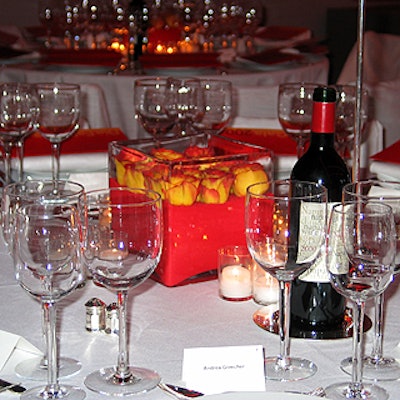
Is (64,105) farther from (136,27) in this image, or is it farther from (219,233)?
(136,27)

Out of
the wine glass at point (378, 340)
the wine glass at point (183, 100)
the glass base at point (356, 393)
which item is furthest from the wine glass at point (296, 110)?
the glass base at point (356, 393)

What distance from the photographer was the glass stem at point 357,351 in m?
1.01

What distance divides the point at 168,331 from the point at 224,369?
0.17 metres

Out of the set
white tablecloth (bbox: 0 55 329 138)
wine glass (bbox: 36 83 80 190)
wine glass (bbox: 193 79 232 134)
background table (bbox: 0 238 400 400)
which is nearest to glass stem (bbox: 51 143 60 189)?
wine glass (bbox: 36 83 80 190)

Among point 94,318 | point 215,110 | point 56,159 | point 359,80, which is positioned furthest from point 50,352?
point 215,110

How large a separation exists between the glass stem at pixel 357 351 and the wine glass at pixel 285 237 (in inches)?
2.9

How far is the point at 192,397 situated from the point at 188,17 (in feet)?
11.0

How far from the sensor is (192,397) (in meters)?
1.00

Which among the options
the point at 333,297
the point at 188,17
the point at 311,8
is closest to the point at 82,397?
the point at 333,297

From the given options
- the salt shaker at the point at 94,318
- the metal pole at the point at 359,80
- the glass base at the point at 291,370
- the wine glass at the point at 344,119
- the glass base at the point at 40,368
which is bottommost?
the glass base at the point at 291,370

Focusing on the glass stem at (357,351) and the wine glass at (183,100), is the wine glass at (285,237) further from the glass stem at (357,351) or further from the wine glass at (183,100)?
the wine glass at (183,100)

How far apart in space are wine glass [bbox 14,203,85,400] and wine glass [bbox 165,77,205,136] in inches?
39.1

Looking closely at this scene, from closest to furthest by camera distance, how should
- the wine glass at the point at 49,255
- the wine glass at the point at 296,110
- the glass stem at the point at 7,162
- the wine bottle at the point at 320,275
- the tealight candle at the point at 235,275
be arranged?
the wine glass at the point at 49,255 < the wine bottle at the point at 320,275 < the tealight candle at the point at 235,275 < the glass stem at the point at 7,162 < the wine glass at the point at 296,110

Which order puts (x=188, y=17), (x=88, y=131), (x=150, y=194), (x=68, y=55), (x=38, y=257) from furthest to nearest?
(x=188, y=17) → (x=68, y=55) → (x=88, y=131) → (x=150, y=194) → (x=38, y=257)
